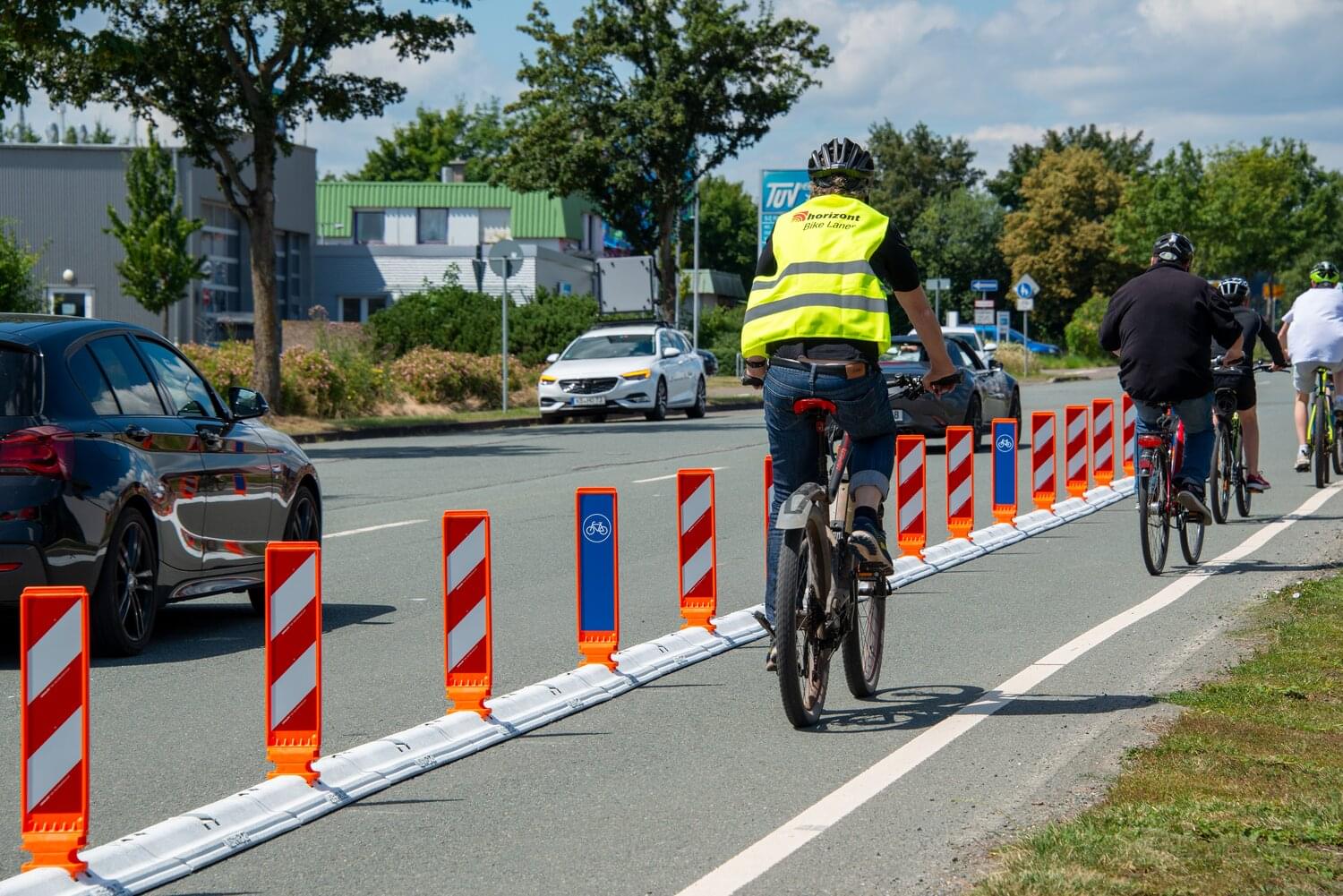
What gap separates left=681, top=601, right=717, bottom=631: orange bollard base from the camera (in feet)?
29.8

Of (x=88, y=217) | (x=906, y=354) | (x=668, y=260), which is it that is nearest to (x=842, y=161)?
(x=906, y=354)

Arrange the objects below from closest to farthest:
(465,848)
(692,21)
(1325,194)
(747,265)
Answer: (465,848)
(692,21)
(1325,194)
(747,265)

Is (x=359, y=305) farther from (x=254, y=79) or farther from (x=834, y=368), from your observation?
(x=834, y=368)

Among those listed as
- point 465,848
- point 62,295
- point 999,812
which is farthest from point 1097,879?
point 62,295

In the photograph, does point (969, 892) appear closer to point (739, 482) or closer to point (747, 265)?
point (739, 482)

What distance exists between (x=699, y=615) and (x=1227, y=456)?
6.85 metres

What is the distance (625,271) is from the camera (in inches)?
1953

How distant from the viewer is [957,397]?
23375 mm

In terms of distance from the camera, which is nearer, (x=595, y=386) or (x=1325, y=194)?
(x=595, y=386)

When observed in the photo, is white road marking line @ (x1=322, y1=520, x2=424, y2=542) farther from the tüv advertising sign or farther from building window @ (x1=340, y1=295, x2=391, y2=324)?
building window @ (x1=340, y1=295, x2=391, y2=324)

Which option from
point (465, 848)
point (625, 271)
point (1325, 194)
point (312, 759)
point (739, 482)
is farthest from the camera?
point (1325, 194)

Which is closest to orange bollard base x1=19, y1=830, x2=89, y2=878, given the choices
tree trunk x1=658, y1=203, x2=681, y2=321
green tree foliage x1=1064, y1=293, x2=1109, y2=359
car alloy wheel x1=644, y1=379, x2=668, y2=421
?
car alloy wheel x1=644, y1=379, x2=668, y2=421

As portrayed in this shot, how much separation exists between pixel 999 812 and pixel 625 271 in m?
44.2

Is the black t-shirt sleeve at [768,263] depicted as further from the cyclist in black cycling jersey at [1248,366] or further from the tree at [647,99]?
the tree at [647,99]
